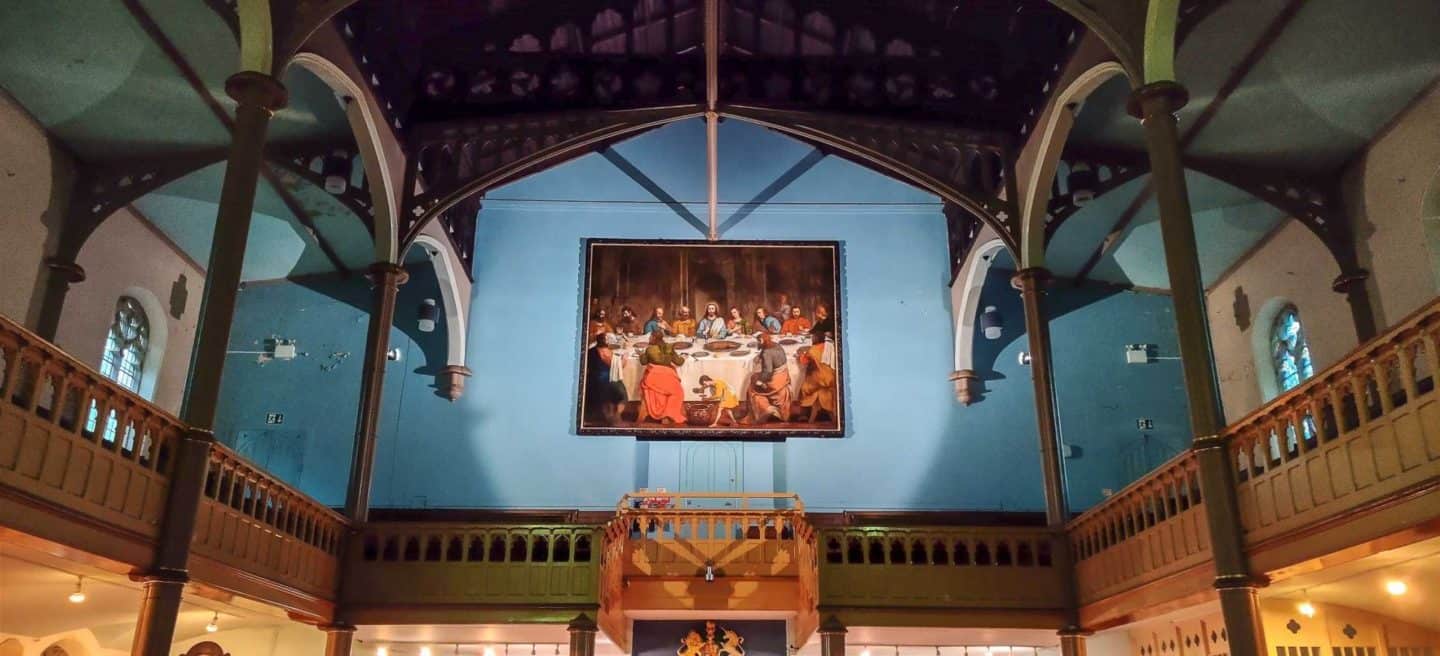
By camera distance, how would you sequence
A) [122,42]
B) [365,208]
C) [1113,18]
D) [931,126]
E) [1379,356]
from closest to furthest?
[1379,356]
[1113,18]
[122,42]
[365,208]
[931,126]

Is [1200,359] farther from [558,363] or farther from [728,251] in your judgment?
[558,363]

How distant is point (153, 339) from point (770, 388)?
10.2 m

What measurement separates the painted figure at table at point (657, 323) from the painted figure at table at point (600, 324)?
661 millimetres

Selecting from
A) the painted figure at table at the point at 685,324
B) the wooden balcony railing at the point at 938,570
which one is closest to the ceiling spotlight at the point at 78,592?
the wooden balcony railing at the point at 938,570

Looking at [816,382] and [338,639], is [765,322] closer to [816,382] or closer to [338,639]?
[816,382]

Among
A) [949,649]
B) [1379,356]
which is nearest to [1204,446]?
[1379,356]

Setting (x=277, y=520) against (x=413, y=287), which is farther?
(x=413, y=287)

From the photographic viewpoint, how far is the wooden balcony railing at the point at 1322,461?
7.02 m

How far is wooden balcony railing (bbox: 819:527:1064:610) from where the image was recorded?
42.1 ft

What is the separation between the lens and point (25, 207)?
45.4ft


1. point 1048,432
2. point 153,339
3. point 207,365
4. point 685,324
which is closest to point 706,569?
point 1048,432

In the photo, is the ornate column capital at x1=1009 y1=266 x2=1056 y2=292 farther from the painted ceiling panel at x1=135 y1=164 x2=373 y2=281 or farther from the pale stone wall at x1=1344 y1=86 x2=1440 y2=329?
the painted ceiling panel at x1=135 y1=164 x2=373 y2=281

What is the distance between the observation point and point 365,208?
15320mm

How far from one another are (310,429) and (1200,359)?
15534 millimetres
